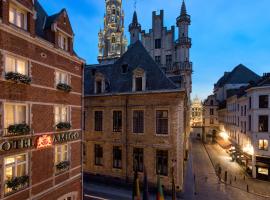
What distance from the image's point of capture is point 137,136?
2189cm

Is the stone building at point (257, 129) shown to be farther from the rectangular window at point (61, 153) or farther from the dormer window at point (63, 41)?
the rectangular window at point (61, 153)

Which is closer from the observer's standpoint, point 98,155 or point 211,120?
point 98,155

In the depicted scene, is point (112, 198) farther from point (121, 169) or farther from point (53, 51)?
point (53, 51)

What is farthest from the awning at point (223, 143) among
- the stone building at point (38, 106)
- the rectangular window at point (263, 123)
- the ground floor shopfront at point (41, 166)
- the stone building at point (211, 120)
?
the stone building at point (38, 106)

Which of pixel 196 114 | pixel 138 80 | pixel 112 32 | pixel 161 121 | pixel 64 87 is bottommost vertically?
pixel 196 114

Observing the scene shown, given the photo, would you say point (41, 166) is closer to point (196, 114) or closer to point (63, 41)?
point (63, 41)

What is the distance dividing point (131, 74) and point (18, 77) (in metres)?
14.7

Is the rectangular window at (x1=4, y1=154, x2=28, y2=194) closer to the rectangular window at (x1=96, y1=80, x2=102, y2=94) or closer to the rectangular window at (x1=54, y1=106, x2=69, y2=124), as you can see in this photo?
the rectangular window at (x1=54, y1=106, x2=69, y2=124)

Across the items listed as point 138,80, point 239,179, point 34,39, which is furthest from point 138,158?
point 34,39

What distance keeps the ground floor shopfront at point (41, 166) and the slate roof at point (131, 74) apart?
29.7 feet

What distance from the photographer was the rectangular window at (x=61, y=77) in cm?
1386

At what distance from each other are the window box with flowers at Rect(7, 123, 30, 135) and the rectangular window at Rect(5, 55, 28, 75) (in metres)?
2.82

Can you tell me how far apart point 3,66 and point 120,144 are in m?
15.3

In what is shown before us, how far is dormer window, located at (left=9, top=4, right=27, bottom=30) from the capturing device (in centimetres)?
1053
